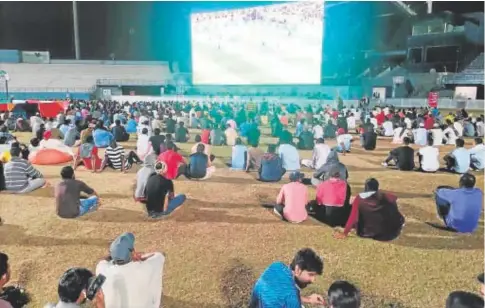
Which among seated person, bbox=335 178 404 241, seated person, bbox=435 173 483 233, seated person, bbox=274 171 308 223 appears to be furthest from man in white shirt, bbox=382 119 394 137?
seated person, bbox=335 178 404 241

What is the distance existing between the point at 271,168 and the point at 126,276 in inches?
210

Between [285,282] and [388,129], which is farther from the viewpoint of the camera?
[388,129]

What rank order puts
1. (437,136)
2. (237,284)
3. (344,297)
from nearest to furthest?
(344,297) < (237,284) < (437,136)

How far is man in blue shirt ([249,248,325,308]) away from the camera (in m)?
2.69

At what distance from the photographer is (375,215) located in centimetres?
485

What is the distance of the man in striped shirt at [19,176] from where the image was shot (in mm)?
6684

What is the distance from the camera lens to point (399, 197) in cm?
725

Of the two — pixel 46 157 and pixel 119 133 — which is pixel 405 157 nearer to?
pixel 46 157

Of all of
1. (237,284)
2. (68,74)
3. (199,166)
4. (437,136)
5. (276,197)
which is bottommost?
(237,284)

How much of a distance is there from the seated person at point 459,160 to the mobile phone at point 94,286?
7929 millimetres

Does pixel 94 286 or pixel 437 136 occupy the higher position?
pixel 437 136

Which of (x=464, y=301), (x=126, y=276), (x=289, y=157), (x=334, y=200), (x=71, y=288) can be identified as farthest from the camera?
(x=289, y=157)

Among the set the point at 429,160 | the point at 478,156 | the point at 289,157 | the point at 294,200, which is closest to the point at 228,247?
the point at 294,200

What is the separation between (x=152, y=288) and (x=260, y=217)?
3.10m
